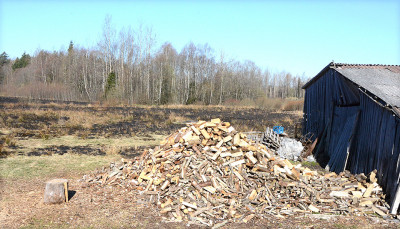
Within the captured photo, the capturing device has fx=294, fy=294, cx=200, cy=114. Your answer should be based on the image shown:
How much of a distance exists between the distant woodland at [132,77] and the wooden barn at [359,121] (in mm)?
31993

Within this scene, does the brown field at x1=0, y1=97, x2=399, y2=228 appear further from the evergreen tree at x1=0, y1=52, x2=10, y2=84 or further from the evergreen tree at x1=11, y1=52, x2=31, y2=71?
the evergreen tree at x1=11, y1=52, x2=31, y2=71

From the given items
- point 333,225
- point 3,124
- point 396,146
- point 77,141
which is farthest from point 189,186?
point 3,124

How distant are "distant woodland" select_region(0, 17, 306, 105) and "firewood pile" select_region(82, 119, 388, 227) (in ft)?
109

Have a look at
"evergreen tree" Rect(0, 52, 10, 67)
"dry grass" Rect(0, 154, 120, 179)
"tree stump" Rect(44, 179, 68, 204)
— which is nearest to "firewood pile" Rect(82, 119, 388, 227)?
"tree stump" Rect(44, 179, 68, 204)

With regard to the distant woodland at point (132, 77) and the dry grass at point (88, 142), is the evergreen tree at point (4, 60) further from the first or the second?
the dry grass at point (88, 142)

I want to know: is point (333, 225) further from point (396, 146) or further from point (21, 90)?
point (21, 90)

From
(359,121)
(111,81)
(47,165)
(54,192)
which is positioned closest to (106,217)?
(54,192)

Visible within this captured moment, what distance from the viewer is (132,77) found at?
47250 mm

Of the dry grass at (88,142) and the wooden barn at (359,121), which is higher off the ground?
the wooden barn at (359,121)

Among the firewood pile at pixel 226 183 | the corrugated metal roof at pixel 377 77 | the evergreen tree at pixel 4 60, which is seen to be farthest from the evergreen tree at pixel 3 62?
the corrugated metal roof at pixel 377 77

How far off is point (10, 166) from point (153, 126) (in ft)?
39.0

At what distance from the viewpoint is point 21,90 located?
158 ft

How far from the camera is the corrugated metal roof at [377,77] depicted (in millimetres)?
8844

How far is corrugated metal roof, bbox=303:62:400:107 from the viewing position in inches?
348
